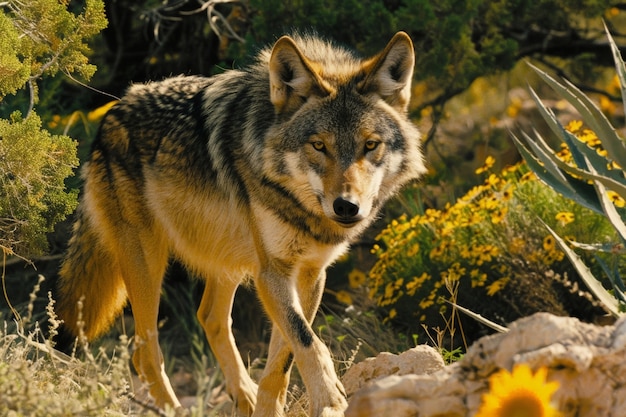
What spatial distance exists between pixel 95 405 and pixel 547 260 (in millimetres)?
3699

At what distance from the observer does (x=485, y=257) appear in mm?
6078

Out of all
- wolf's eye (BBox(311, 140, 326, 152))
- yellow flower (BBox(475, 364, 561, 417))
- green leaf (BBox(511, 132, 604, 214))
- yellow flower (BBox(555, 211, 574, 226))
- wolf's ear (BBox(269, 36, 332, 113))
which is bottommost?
yellow flower (BBox(555, 211, 574, 226))

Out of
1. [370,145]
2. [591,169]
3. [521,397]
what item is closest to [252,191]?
[370,145]

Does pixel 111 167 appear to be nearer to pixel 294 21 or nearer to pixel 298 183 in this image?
pixel 298 183

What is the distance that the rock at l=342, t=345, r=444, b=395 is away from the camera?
4266 mm

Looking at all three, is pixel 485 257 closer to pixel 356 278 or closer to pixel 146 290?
pixel 356 278

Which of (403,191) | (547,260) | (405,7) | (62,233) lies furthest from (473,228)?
(62,233)

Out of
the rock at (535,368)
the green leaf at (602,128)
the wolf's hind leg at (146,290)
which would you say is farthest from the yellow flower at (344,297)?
the rock at (535,368)

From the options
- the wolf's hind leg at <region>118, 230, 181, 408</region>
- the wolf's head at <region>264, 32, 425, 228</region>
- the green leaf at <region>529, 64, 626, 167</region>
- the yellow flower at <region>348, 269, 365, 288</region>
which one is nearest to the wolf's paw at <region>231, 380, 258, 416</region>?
the wolf's hind leg at <region>118, 230, 181, 408</region>

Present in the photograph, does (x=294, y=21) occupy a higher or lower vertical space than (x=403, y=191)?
higher

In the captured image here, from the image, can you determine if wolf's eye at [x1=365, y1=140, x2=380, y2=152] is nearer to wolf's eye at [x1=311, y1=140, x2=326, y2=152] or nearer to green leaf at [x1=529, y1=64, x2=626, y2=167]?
wolf's eye at [x1=311, y1=140, x2=326, y2=152]

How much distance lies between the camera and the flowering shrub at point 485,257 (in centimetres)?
615

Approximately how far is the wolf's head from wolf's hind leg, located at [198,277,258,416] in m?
1.37

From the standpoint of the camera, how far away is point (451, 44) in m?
7.32
